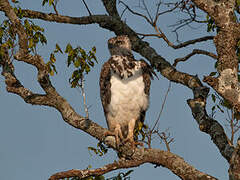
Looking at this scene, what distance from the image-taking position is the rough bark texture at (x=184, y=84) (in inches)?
178

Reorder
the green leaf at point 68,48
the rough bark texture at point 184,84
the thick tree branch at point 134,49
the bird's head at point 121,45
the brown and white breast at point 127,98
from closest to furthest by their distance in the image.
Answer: the rough bark texture at point 184,84 → the thick tree branch at point 134,49 → the green leaf at point 68,48 → the brown and white breast at point 127,98 → the bird's head at point 121,45

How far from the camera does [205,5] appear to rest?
477 centimetres

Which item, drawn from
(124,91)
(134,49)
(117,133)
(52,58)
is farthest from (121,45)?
(117,133)

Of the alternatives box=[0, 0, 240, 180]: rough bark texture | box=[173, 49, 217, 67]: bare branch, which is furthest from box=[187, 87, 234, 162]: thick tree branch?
box=[173, 49, 217, 67]: bare branch

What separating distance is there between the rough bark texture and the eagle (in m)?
0.29

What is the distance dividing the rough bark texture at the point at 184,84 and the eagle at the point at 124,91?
0.95 ft

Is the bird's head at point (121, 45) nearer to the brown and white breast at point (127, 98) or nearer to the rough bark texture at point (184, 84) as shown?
the rough bark texture at point (184, 84)

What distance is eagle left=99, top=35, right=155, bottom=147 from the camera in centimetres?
598

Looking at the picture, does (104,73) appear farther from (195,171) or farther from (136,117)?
(195,171)

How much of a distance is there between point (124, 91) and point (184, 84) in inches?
36.0

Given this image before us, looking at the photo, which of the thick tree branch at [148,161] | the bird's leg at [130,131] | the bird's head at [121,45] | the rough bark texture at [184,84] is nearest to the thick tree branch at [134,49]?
the rough bark texture at [184,84]

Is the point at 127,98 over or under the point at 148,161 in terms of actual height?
over

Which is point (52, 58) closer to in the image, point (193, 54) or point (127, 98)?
point (127, 98)

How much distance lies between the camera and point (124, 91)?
19.5 feet
